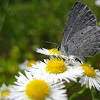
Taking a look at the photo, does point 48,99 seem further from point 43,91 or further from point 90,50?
point 90,50

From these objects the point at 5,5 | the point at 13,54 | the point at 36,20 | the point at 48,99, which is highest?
the point at 5,5

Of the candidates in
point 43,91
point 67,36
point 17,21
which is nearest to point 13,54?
point 17,21

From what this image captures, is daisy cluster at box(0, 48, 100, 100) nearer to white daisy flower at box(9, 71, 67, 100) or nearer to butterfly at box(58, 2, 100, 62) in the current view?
white daisy flower at box(9, 71, 67, 100)

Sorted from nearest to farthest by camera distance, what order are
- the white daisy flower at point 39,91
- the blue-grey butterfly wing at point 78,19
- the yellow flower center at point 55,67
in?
the white daisy flower at point 39,91, the yellow flower center at point 55,67, the blue-grey butterfly wing at point 78,19

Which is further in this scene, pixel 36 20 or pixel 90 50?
pixel 36 20

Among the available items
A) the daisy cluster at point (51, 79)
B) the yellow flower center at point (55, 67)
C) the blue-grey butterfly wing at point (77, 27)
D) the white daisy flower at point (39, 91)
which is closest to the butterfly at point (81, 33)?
the blue-grey butterfly wing at point (77, 27)

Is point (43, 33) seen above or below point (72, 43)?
above

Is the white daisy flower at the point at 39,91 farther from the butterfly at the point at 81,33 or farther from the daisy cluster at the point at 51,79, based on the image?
the butterfly at the point at 81,33
